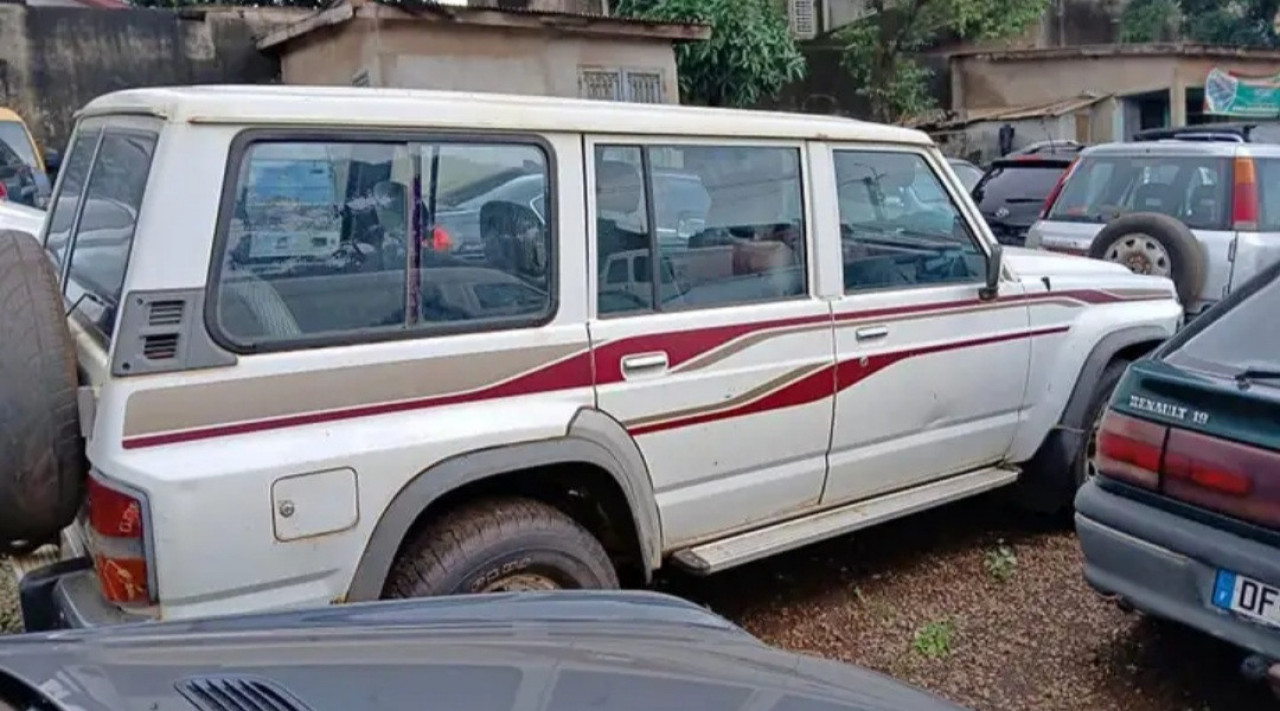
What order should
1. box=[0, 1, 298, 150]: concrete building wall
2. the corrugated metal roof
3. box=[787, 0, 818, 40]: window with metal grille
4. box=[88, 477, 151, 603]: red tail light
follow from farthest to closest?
1. box=[787, 0, 818, 40]: window with metal grille
2. the corrugated metal roof
3. box=[0, 1, 298, 150]: concrete building wall
4. box=[88, 477, 151, 603]: red tail light

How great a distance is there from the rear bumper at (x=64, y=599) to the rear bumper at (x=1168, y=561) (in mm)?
2787

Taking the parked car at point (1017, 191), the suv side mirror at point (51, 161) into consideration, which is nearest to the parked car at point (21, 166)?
the suv side mirror at point (51, 161)

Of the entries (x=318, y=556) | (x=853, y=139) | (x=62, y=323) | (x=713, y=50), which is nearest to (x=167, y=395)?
(x=62, y=323)

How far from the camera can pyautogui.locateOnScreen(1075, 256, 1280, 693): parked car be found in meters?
2.98

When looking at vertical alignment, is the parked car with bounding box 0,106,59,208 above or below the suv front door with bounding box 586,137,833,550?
above

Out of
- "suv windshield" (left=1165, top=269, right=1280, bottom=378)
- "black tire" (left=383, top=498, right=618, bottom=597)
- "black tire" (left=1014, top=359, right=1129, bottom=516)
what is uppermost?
"suv windshield" (left=1165, top=269, right=1280, bottom=378)

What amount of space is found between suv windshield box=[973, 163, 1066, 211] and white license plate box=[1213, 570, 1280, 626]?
8370 mm

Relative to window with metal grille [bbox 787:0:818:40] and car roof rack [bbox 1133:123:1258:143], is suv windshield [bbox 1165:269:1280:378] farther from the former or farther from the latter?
window with metal grille [bbox 787:0:818:40]

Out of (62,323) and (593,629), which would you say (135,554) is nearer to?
(62,323)

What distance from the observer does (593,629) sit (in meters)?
2.11

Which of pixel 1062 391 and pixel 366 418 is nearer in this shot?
pixel 366 418

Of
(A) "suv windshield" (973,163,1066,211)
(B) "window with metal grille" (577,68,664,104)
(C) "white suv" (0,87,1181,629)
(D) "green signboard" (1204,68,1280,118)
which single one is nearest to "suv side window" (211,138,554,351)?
(C) "white suv" (0,87,1181,629)

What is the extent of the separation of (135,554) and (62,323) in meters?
0.60

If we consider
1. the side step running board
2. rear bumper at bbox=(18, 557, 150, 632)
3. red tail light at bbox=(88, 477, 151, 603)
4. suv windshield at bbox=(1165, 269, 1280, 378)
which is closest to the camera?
red tail light at bbox=(88, 477, 151, 603)
